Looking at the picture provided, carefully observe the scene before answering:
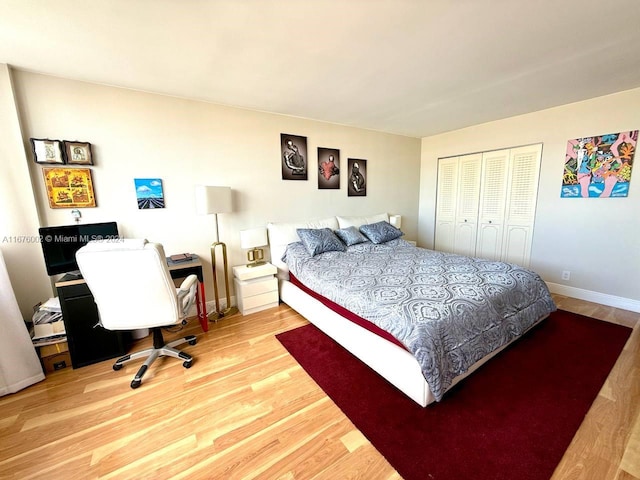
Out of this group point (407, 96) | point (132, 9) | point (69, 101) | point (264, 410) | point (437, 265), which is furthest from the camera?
point (407, 96)

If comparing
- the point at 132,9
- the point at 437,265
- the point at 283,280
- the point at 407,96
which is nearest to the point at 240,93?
the point at 132,9

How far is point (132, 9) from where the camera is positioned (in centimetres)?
145

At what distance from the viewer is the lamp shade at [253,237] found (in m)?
3.02

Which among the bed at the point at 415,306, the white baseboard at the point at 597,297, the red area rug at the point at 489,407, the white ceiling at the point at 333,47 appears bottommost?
the red area rug at the point at 489,407

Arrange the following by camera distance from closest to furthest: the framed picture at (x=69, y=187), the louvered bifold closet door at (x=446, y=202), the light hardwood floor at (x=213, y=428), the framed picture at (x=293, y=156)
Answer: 1. the light hardwood floor at (x=213, y=428)
2. the framed picture at (x=69, y=187)
3. the framed picture at (x=293, y=156)
4. the louvered bifold closet door at (x=446, y=202)

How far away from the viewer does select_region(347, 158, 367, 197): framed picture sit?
4102mm

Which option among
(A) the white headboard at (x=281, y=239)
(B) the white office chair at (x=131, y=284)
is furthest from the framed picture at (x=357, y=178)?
(B) the white office chair at (x=131, y=284)

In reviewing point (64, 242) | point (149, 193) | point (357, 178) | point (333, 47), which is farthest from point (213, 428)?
point (357, 178)

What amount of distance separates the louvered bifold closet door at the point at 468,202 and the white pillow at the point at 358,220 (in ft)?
4.53

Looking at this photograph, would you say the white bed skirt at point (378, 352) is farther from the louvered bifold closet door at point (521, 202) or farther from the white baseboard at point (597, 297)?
the louvered bifold closet door at point (521, 202)

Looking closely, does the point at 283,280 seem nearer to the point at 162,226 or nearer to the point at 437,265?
the point at 162,226

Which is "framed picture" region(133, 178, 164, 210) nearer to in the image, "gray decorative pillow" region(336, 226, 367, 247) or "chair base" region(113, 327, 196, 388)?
"chair base" region(113, 327, 196, 388)

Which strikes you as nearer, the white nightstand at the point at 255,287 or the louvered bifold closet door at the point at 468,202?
the white nightstand at the point at 255,287

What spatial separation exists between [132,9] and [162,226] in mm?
1892
